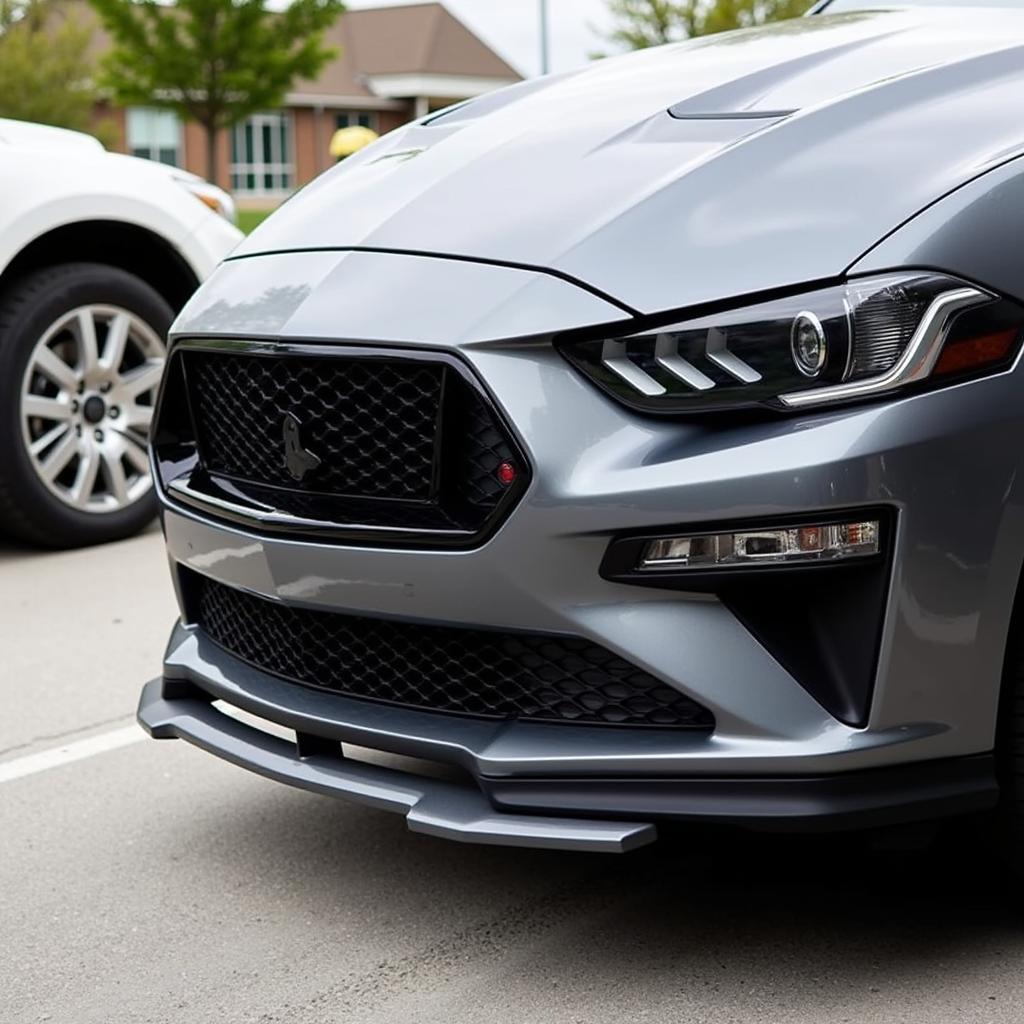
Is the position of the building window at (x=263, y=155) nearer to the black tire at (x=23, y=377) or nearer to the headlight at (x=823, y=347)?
the black tire at (x=23, y=377)

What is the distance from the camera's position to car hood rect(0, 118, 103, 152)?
5.79 metres

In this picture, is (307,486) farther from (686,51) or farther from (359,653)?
(686,51)

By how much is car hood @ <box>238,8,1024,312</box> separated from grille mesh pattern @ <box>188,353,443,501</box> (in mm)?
236

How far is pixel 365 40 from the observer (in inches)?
2172

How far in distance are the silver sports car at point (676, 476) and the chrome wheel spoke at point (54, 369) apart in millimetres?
3083

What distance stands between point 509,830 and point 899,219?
3.37 ft

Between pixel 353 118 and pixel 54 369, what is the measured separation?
50896 mm

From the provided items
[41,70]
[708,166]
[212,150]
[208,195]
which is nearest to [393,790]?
[708,166]

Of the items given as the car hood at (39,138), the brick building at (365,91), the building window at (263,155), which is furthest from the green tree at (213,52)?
the car hood at (39,138)

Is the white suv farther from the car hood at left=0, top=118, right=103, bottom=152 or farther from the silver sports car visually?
the silver sports car

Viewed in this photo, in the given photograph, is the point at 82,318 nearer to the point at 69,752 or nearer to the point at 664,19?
the point at 69,752

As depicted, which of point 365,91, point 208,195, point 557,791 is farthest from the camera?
point 365,91

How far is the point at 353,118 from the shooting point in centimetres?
5506

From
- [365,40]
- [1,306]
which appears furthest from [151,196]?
[365,40]
